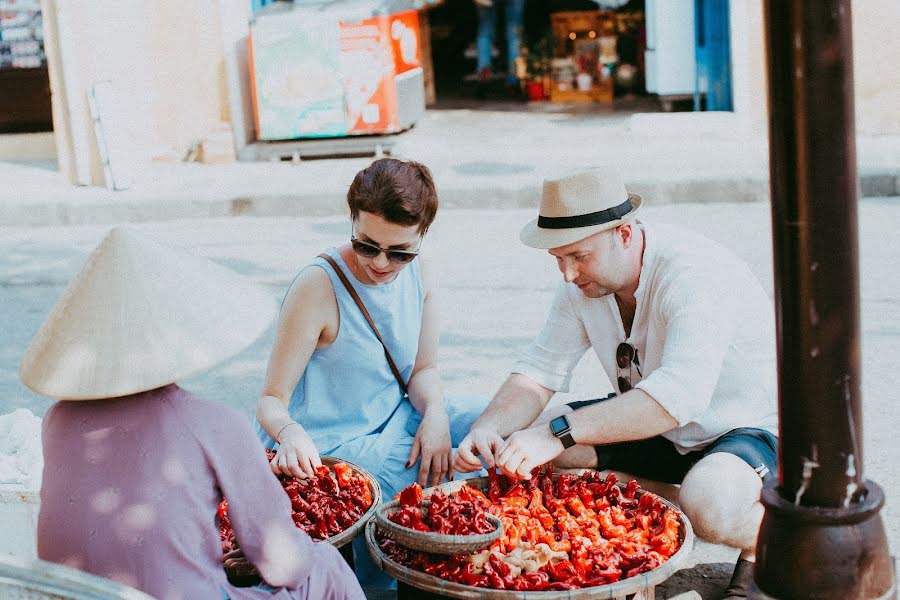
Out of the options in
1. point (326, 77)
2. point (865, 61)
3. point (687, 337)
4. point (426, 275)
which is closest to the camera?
point (687, 337)

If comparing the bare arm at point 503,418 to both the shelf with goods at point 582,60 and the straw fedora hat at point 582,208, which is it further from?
the shelf with goods at point 582,60

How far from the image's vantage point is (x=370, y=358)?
3930 mm

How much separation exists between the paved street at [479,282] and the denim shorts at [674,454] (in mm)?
345

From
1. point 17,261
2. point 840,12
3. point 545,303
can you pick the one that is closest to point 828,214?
point 840,12

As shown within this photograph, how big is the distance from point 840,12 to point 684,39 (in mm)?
10223

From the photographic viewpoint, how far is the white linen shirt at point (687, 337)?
3.40 meters

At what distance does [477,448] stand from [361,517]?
0.46 meters

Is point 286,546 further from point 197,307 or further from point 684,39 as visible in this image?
point 684,39

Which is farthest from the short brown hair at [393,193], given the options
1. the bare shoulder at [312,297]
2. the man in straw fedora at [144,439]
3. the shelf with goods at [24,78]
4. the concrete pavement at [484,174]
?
the shelf with goods at [24,78]

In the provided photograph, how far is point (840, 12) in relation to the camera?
226cm

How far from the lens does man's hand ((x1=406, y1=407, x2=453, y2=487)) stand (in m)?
3.79

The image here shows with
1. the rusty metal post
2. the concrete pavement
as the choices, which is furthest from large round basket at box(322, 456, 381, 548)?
the concrete pavement

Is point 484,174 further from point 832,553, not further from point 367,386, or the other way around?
point 832,553

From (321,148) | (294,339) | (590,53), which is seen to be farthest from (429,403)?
(590,53)
